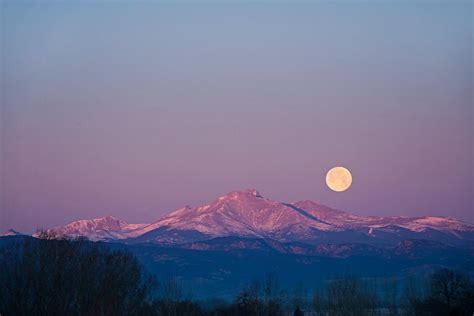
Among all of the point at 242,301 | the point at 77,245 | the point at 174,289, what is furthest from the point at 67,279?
the point at 242,301

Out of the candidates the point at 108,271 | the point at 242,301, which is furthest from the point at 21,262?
the point at 242,301

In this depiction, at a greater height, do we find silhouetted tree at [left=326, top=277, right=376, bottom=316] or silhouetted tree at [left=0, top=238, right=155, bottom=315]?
silhouetted tree at [left=0, top=238, right=155, bottom=315]

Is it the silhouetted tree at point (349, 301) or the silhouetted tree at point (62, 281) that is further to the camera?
the silhouetted tree at point (349, 301)

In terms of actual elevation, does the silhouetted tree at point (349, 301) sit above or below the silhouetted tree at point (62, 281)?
below

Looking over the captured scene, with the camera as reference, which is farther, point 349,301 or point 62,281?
point 349,301

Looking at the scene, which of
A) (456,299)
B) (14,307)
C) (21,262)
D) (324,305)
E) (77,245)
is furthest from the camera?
(324,305)

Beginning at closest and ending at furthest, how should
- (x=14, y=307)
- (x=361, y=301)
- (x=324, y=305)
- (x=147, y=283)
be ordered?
(x=14, y=307) < (x=147, y=283) < (x=361, y=301) < (x=324, y=305)

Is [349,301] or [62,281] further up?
[62,281]

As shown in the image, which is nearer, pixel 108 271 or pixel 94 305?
pixel 94 305

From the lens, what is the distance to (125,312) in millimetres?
57688

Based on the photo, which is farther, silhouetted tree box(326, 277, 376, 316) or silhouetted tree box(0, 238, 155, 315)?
silhouetted tree box(326, 277, 376, 316)

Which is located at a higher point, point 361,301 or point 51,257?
point 51,257

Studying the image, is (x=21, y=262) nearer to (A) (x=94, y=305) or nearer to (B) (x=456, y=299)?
(A) (x=94, y=305)

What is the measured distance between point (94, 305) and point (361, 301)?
3663 centimetres
